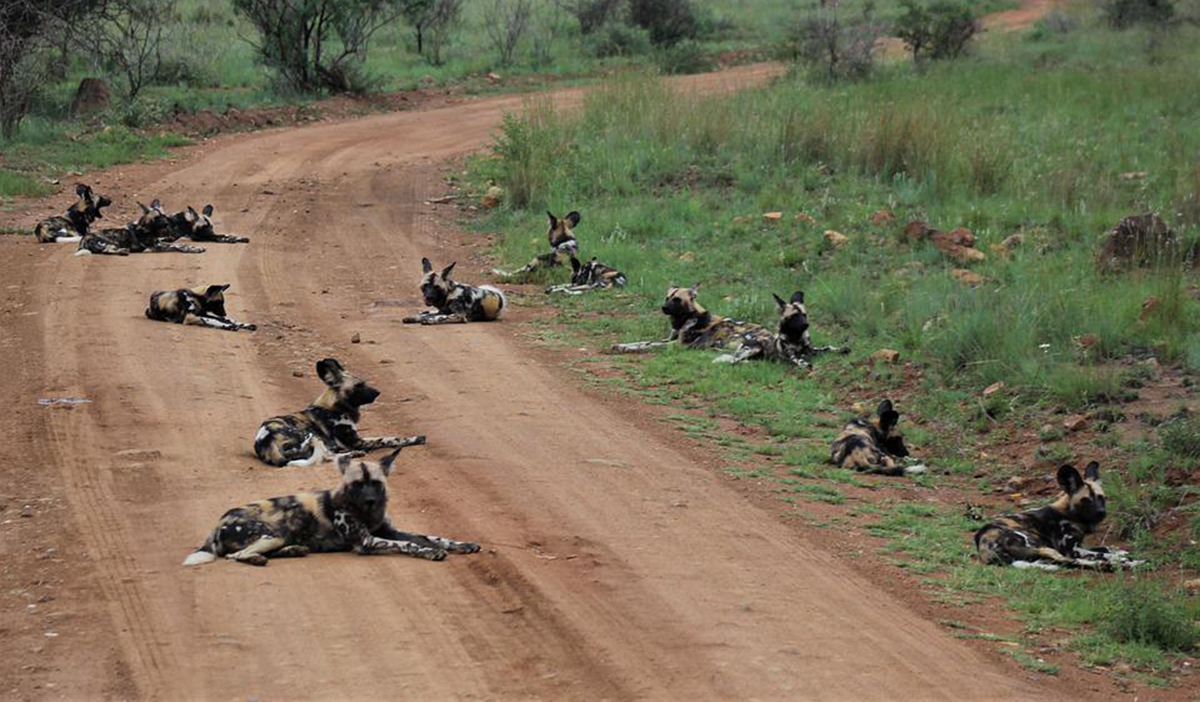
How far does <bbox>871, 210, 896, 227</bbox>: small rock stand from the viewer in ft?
45.6

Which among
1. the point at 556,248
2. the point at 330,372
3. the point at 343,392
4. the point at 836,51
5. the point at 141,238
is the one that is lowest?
the point at 556,248

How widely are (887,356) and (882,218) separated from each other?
3532mm

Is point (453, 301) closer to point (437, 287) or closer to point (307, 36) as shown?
point (437, 287)

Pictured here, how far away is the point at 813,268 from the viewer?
13.3 metres

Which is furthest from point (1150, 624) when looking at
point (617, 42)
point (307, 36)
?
point (617, 42)

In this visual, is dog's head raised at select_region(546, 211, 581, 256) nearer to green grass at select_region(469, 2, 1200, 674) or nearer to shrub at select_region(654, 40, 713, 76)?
green grass at select_region(469, 2, 1200, 674)

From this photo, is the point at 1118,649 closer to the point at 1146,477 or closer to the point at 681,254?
the point at 1146,477

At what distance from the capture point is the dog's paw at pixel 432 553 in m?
6.54

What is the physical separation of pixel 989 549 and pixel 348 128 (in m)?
18.3

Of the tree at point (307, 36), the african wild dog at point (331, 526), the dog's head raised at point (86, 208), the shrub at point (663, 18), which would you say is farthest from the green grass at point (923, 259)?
the shrub at point (663, 18)

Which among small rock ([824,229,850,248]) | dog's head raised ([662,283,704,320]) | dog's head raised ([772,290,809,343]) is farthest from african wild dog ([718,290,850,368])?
small rock ([824,229,850,248])

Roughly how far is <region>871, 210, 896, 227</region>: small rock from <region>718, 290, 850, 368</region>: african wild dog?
2.99m

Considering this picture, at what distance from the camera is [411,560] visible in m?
6.53

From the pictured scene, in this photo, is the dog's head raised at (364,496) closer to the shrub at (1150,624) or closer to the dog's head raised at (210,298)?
the shrub at (1150,624)
